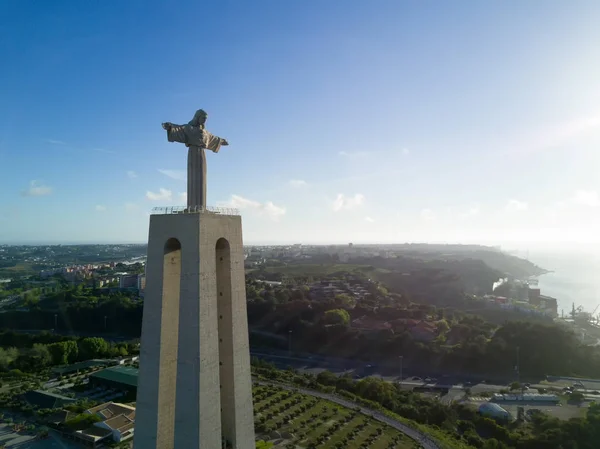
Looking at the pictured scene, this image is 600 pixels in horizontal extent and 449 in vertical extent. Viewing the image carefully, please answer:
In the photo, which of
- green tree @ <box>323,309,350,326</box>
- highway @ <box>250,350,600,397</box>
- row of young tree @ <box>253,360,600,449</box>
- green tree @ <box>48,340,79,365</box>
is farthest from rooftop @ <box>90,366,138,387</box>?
green tree @ <box>323,309,350,326</box>

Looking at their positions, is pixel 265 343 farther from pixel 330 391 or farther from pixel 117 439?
pixel 117 439

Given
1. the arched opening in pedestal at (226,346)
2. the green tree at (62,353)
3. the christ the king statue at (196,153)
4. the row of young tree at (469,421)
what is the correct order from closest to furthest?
the christ the king statue at (196,153), the arched opening in pedestal at (226,346), the row of young tree at (469,421), the green tree at (62,353)

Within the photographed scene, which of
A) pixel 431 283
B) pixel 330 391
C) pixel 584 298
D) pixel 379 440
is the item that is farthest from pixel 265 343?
pixel 584 298

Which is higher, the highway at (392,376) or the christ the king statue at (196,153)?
the christ the king statue at (196,153)

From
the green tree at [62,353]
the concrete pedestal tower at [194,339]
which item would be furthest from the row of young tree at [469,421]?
the green tree at [62,353]

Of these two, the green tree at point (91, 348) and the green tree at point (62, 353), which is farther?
the green tree at point (91, 348)

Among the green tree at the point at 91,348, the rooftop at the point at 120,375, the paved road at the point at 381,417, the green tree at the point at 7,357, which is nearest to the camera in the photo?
the paved road at the point at 381,417

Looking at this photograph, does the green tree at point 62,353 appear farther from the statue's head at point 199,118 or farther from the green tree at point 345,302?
the statue's head at point 199,118

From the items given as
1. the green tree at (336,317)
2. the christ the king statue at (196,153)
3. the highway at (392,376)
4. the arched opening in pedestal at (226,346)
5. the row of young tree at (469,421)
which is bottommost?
the highway at (392,376)
